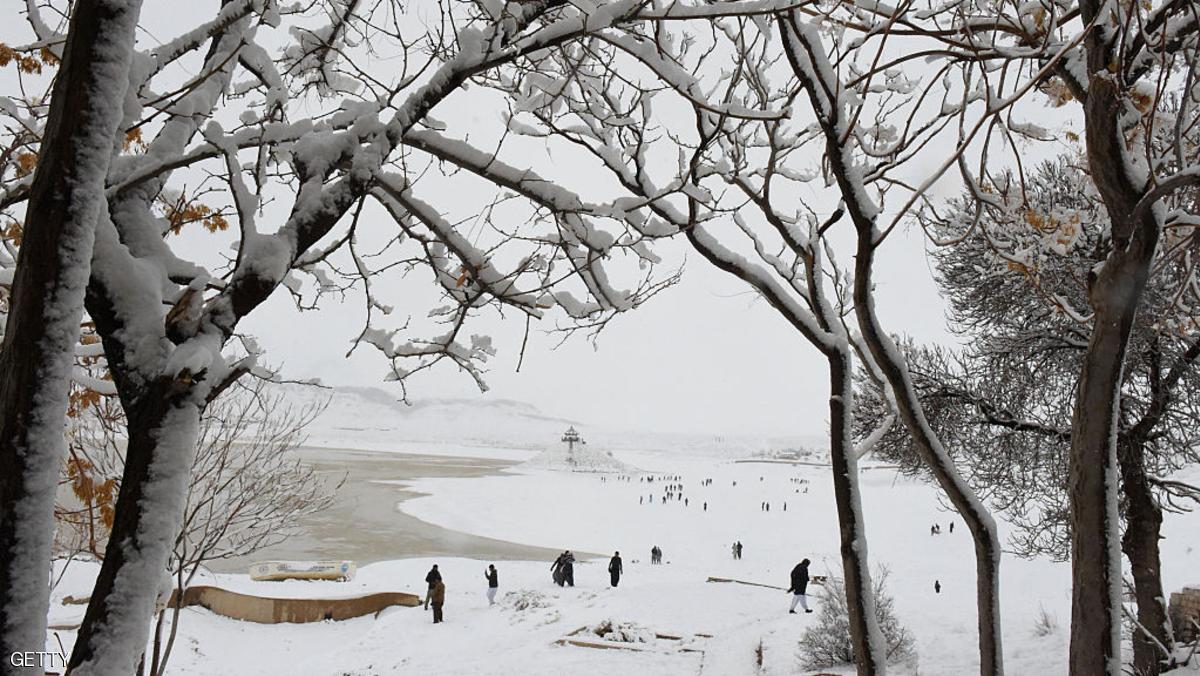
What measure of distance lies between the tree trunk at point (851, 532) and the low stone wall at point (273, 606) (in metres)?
14.5

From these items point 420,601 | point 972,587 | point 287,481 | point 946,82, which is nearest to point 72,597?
point 420,601

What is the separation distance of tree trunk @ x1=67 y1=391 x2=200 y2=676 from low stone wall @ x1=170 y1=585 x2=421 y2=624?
15.3 m

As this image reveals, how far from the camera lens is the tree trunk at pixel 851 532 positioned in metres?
3.98

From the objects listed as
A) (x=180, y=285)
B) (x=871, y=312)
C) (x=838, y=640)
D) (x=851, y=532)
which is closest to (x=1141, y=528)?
(x=838, y=640)

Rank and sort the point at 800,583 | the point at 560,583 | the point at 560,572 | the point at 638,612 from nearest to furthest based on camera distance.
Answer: the point at 638,612 → the point at 800,583 → the point at 560,583 → the point at 560,572

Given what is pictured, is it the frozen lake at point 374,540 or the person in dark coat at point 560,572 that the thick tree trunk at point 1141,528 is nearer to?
the person in dark coat at point 560,572

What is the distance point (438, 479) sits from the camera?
57781mm

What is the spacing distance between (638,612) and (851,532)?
1138 centimetres

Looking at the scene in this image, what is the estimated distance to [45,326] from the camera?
1652 mm

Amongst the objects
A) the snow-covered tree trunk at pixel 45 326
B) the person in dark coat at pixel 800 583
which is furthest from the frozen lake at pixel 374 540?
the snow-covered tree trunk at pixel 45 326

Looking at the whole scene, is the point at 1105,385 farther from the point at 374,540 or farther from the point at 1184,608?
the point at 374,540

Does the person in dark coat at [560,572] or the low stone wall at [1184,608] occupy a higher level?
the low stone wall at [1184,608]

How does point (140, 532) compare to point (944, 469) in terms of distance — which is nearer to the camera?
point (140, 532)

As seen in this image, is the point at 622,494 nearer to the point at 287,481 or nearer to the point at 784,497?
the point at 784,497
